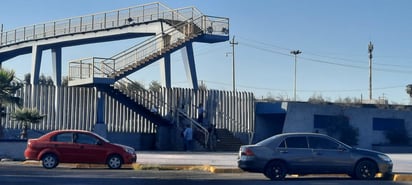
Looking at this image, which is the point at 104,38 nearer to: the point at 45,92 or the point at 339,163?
the point at 45,92

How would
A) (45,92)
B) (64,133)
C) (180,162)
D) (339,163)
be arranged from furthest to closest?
1. (45,92)
2. (180,162)
3. (64,133)
4. (339,163)

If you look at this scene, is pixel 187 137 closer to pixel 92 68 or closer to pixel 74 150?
pixel 92 68

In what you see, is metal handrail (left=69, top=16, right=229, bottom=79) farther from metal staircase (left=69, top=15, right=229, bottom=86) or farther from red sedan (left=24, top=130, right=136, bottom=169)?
red sedan (left=24, top=130, right=136, bottom=169)

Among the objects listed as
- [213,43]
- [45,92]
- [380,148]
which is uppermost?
[213,43]

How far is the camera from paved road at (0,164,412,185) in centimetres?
2027

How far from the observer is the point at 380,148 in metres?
50.0

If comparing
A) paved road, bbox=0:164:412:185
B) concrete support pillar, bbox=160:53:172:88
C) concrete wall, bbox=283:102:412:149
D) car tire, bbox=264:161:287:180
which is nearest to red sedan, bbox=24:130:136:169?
paved road, bbox=0:164:412:185

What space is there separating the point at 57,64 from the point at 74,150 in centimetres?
3163

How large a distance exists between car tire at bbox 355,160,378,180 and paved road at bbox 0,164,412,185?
0.35 m

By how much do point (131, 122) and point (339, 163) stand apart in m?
25.3

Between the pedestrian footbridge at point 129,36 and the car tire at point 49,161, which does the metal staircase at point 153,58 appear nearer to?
the pedestrian footbridge at point 129,36

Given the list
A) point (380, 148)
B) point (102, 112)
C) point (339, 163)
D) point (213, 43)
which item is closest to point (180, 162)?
→ point (339, 163)

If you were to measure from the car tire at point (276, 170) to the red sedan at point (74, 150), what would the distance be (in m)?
6.80

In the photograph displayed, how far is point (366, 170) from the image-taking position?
75.0ft
